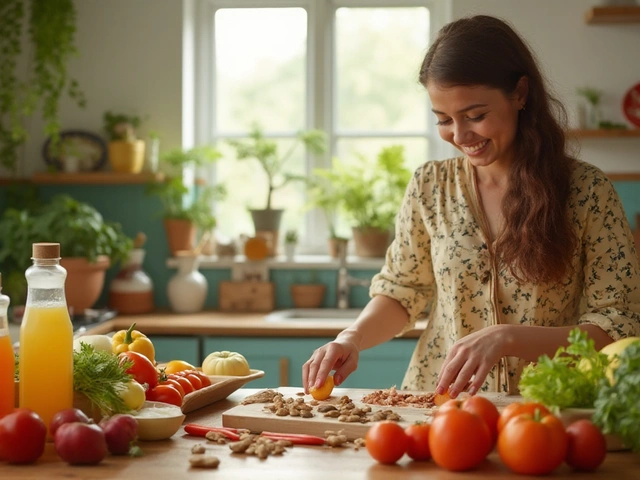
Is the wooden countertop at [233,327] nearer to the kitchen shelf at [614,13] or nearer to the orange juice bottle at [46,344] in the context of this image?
the kitchen shelf at [614,13]

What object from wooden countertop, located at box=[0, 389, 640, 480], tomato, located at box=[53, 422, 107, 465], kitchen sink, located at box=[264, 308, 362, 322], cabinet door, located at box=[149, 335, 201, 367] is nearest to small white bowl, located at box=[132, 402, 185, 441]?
wooden countertop, located at box=[0, 389, 640, 480]

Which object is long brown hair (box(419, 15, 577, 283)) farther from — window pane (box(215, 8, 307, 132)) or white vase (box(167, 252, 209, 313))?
window pane (box(215, 8, 307, 132))

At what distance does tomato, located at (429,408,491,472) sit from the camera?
1335 mm

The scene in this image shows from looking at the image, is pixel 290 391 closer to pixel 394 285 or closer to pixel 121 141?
pixel 394 285

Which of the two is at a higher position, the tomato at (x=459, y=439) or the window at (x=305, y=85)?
the window at (x=305, y=85)

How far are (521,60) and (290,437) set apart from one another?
3.32ft

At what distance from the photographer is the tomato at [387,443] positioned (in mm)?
1388

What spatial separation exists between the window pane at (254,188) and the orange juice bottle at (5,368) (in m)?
3.00

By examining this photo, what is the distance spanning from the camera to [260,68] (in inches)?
179

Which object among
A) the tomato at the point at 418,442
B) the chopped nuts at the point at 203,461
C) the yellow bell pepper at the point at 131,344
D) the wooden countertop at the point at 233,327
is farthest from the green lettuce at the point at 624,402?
the wooden countertop at the point at 233,327

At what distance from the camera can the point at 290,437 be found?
5.11 feet

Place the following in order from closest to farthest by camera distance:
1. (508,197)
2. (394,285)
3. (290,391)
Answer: (290,391)
(508,197)
(394,285)

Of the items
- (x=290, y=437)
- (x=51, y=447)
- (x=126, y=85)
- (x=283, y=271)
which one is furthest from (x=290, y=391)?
Result: (x=126, y=85)

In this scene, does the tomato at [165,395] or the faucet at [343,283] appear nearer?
the tomato at [165,395]
